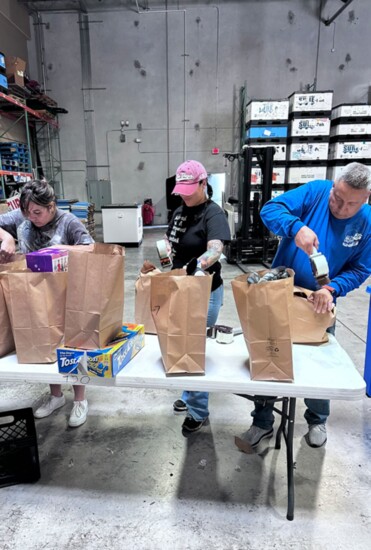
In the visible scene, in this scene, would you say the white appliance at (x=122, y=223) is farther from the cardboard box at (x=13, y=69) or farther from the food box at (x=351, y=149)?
the food box at (x=351, y=149)

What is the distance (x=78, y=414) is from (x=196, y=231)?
1253 mm

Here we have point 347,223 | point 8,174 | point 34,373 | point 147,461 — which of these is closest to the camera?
point 34,373

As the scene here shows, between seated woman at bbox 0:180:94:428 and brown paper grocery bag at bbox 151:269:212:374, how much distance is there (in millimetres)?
789

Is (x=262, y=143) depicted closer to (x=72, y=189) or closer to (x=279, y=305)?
(x=72, y=189)

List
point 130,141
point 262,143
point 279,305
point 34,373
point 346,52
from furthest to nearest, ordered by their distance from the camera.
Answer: point 130,141, point 346,52, point 262,143, point 34,373, point 279,305

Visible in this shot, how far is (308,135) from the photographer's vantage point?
23.0ft

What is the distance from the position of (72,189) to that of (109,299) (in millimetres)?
8920

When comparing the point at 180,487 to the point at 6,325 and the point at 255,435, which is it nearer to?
the point at 255,435

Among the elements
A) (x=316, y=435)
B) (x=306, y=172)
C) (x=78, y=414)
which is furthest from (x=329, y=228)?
(x=306, y=172)

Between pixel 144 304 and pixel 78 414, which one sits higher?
pixel 144 304

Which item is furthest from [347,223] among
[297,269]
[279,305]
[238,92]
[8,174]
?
[238,92]

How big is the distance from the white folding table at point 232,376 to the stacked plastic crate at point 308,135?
6.65 m

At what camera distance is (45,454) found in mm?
1741

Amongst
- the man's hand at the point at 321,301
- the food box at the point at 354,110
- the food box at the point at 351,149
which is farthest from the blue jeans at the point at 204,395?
the food box at the point at 354,110
